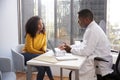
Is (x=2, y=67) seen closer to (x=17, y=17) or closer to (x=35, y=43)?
(x=35, y=43)

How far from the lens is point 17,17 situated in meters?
4.40

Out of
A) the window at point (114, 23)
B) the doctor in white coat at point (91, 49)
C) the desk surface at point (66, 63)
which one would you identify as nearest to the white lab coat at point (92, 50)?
the doctor in white coat at point (91, 49)

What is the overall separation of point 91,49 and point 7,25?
229 centimetres

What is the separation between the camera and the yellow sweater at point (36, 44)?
3.41m

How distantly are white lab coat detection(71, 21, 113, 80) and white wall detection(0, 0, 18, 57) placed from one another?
2.00 meters

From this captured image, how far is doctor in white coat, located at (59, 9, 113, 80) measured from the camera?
2527 millimetres

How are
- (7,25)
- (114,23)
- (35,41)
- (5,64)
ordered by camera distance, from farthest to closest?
1. (7,25)
2. (114,23)
3. (35,41)
4. (5,64)

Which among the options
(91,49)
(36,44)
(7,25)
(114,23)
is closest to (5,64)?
(36,44)

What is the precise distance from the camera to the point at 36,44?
11.4ft

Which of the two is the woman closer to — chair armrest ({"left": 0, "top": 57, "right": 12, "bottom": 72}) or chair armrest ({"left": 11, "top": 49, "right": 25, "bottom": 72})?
chair armrest ({"left": 11, "top": 49, "right": 25, "bottom": 72})

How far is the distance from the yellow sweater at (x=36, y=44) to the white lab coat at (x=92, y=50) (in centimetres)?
93

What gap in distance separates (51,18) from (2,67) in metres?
1.68

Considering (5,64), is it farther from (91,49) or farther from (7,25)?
(7,25)

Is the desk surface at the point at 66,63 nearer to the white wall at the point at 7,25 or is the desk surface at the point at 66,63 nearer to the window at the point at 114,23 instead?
the window at the point at 114,23
